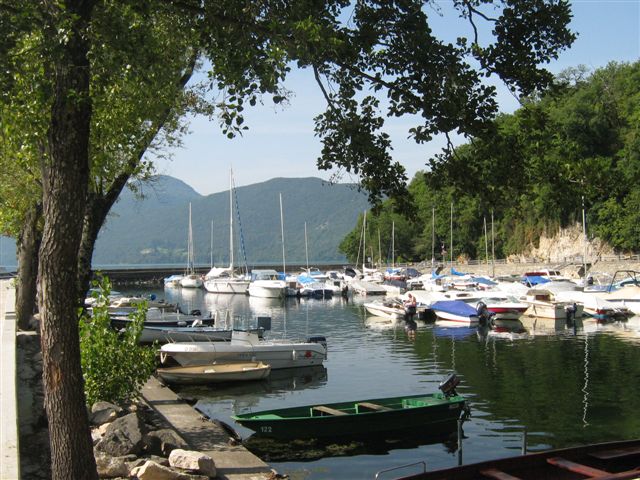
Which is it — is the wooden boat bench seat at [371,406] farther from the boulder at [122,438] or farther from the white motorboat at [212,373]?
the white motorboat at [212,373]

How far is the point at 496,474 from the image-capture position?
37.0 feet

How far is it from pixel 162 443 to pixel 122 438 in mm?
825

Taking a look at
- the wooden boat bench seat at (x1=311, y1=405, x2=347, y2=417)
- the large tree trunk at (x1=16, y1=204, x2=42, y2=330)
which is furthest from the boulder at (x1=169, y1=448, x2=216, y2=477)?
the large tree trunk at (x1=16, y1=204, x2=42, y2=330)

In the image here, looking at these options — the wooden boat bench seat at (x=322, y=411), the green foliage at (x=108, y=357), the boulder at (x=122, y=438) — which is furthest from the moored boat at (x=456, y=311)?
the boulder at (x=122, y=438)

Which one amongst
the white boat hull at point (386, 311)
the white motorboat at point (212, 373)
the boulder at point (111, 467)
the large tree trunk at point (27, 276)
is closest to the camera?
the boulder at point (111, 467)

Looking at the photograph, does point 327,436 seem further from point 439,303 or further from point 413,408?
point 439,303

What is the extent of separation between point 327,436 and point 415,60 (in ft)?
38.0

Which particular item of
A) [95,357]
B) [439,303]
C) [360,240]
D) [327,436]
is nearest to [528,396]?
[327,436]

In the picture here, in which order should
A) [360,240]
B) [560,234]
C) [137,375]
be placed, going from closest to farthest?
[137,375] → [560,234] → [360,240]

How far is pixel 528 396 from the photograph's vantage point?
22953 millimetres

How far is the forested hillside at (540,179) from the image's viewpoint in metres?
7.78

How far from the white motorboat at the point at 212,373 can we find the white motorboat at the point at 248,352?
0.72 meters

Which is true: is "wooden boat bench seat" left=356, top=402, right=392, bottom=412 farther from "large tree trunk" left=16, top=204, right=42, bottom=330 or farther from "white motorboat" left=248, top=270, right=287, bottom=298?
"white motorboat" left=248, top=270, right=287, bottom=298

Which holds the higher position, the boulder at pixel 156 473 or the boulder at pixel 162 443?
the boulder at pixel 156 473
